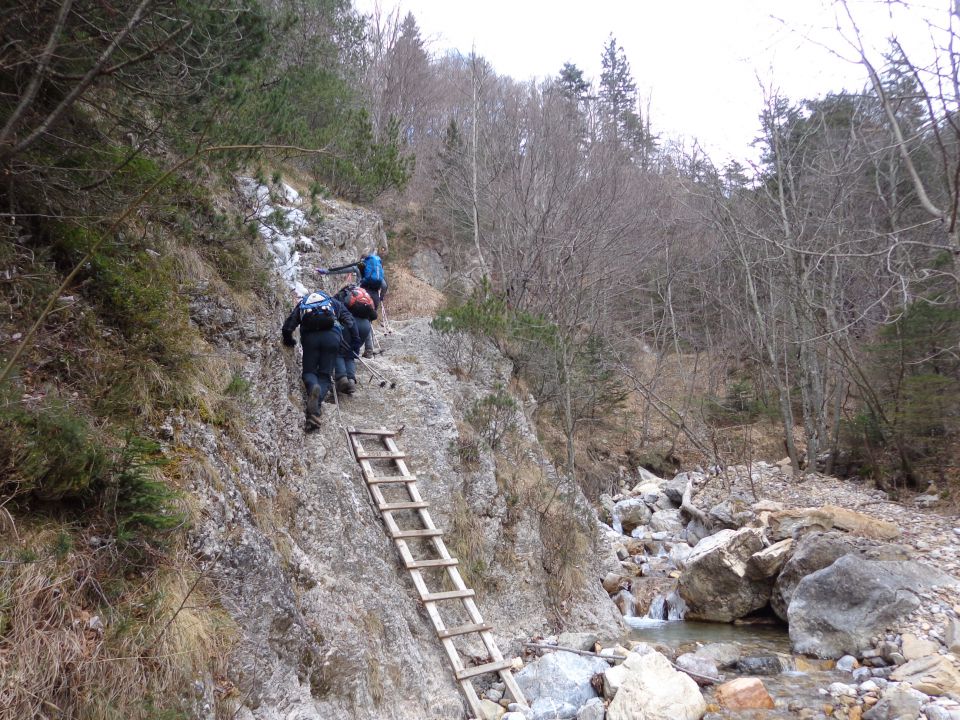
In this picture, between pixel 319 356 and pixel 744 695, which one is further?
pixel 319 356

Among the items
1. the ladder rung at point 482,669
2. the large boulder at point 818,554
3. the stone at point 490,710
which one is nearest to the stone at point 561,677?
the ladder rung at point 482,669

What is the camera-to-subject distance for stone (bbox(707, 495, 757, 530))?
13.9 meters

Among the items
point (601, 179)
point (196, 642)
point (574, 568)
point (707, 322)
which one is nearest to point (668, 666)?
point (574, 568)

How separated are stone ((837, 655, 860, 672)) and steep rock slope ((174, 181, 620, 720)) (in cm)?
282

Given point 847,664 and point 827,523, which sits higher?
point 827,523

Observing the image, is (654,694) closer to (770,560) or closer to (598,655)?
(598,655)

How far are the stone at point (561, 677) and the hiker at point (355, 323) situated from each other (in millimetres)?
3966

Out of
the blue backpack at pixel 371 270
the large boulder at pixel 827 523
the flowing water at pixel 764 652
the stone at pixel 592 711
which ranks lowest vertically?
the flowing water at pixel 764 652

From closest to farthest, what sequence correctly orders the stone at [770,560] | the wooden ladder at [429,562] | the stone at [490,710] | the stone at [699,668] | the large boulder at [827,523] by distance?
the stone at [490,710] → the wooden ladder at [429,562] → the stone at [699,668] → the large boulder at [827,523] → the stone at [770,560]

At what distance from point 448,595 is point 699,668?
136 inches

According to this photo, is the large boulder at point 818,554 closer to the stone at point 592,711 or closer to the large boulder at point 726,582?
the large boulder at point 726,582

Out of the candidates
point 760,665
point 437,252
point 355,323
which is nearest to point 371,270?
point 355,323

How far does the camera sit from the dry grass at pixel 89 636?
3.04 meters

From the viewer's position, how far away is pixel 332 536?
6.10m
